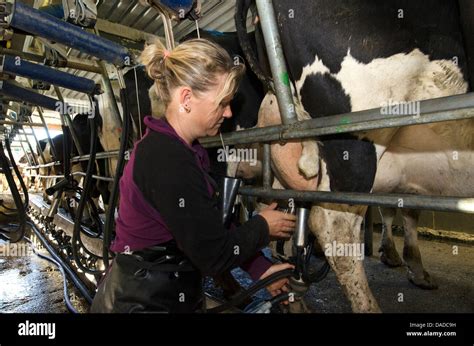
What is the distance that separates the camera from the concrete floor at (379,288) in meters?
1.96

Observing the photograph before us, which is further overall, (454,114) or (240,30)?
(240,30)

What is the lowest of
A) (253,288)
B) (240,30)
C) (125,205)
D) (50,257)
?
(50,257)

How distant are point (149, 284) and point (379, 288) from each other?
1.83m

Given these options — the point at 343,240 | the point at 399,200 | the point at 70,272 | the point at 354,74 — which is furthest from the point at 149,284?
the point at 70,272

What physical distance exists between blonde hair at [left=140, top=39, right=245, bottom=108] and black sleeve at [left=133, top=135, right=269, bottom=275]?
0.20m

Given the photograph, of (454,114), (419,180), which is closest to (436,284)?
(419,180)

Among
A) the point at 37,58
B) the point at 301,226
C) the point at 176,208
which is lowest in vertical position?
the point at 301,226

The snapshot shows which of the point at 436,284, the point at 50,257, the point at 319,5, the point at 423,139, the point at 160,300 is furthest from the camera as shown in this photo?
the point at 50,257

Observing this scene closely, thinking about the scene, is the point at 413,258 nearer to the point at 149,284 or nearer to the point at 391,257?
the point at 391,257

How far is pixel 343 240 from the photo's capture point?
140 cm

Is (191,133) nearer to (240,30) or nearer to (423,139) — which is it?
(240,30)

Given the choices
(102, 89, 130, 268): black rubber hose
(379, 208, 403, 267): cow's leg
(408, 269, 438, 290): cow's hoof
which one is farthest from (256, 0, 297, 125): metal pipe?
(379, 208, 403, 267): cow's leg

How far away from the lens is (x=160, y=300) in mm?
983

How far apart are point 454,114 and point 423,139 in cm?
109
